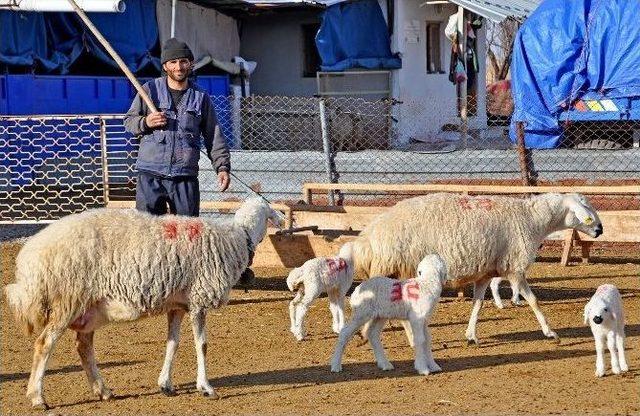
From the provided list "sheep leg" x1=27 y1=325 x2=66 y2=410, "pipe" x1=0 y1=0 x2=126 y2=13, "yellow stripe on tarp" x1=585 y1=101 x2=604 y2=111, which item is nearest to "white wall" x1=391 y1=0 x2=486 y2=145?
"yellow stripe on tarp" x1=585 y1=101 x2=604 y2=111

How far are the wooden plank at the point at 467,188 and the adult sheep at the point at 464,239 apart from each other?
3733mm

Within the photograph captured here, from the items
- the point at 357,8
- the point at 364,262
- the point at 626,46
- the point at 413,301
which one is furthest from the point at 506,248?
the point at 357,8

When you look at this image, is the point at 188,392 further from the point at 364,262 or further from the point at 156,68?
the point at 156,68

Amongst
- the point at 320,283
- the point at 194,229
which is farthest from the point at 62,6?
the point at 194,229

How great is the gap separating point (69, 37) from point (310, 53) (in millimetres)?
6603

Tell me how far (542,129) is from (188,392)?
10.4 meters

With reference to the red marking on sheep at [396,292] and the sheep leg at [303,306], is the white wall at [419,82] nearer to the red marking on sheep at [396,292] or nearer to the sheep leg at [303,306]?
the sheep leg at [303,306]

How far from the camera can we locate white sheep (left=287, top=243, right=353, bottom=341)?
29.8 feet

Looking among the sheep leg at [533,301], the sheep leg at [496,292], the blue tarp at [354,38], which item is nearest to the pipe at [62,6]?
the blue tarp at [354,38]

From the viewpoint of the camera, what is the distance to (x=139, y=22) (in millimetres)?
19906

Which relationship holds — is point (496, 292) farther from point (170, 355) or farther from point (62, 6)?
point (62, 6)

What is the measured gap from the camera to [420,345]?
7.82 meters

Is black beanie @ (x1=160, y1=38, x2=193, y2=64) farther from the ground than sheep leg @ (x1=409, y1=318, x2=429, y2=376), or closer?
farther from the ground

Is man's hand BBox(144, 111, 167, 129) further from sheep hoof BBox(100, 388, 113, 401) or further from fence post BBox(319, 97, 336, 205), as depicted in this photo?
fence post BBox(319, 97, 336, 205)
